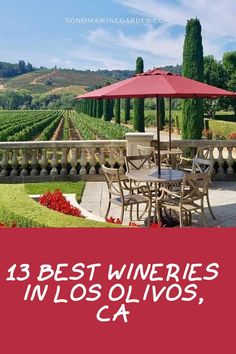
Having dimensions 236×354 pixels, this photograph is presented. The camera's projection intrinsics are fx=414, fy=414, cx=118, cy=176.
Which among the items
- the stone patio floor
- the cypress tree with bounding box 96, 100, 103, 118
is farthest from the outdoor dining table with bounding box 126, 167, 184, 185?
the cypress tree with bounding box 96, 100, 103, 118

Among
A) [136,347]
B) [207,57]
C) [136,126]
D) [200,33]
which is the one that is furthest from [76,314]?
[207,57]

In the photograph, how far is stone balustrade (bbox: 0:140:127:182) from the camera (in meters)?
9.70

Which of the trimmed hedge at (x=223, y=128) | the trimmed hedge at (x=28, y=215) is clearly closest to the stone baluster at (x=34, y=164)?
the trimmed hedge at (x=28, y=215)

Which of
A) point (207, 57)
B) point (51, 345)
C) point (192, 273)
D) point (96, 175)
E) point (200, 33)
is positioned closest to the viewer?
point (51, 345)

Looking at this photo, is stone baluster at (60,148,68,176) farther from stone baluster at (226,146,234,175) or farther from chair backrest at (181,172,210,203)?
chair backrest at (181,172,210,203)

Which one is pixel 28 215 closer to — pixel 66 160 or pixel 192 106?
pixel 66 160

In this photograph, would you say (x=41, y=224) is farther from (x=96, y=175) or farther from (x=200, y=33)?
(x=200, y=33)

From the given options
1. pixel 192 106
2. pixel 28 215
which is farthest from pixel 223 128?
pixel 28 215

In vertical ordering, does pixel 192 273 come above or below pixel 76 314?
above

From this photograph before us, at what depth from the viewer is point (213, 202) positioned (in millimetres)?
8016

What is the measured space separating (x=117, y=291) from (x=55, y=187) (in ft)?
20.1

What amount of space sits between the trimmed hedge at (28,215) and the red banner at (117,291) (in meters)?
0.35

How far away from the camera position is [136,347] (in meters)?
2.98

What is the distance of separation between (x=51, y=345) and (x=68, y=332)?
0.15m
